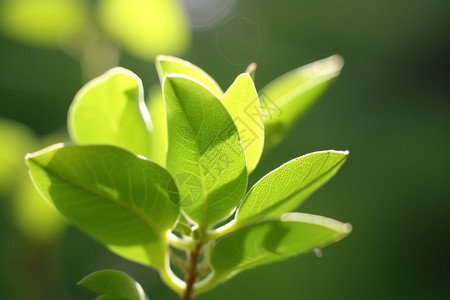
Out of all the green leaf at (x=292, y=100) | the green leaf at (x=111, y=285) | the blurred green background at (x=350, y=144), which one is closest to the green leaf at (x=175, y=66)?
the green leaf at (x=292, y=100)

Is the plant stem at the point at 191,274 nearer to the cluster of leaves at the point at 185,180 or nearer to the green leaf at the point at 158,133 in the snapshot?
the cluster of leaves at the point at 185,180

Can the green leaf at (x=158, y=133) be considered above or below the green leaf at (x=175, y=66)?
below

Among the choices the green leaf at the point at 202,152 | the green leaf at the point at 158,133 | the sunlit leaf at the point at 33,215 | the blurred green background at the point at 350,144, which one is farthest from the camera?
the blurred green background at the point at 350,144

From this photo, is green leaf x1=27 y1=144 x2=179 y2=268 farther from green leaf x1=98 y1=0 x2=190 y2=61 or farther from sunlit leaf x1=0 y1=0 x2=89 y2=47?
sunlit leaf x1=0 y1=0 x2=89 y2=47

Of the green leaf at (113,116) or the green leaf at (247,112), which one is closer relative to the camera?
the green leaf at (247,112)

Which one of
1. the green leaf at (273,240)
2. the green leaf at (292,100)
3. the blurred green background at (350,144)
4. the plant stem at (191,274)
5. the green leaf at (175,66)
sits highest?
the green leaf at (175,66)
